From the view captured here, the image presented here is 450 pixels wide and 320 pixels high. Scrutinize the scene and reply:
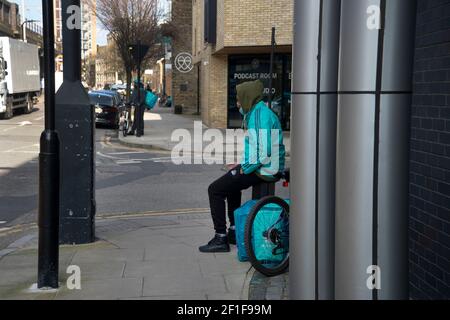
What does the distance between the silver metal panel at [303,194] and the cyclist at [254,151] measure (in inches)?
74.4

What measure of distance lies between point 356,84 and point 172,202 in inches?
258

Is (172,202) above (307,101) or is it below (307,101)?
below

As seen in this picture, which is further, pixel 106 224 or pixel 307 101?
pixel 106 224

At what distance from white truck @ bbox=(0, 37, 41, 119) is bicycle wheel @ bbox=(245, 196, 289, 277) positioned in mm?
24579

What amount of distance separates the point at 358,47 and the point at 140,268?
3274 mm

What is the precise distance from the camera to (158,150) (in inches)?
667

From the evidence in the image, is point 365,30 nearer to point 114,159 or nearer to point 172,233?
point 172,233

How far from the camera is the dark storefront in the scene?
75.7ft

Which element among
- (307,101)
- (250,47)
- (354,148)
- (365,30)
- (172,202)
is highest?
(250,47)

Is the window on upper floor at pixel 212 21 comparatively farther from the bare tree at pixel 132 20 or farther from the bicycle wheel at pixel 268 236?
the bicycle wheel at pixel 268 236

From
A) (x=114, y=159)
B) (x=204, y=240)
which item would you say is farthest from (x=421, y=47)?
(x=114, y=159)

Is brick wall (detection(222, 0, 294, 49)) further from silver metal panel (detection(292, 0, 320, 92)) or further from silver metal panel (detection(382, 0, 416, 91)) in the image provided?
silver metal panel (detection(382, 0, 416, 91))

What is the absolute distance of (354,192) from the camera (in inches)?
116

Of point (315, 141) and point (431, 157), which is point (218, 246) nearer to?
point (431, 157)
